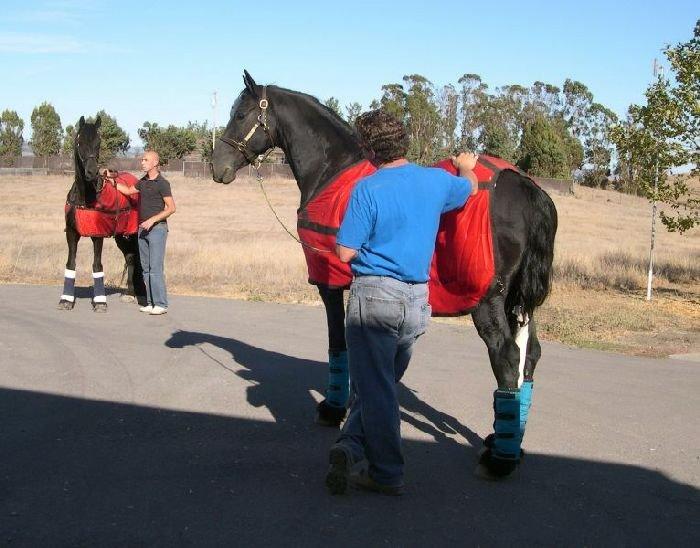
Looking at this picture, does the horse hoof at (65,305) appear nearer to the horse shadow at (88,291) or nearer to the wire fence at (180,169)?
the horse shadow at (88,291)

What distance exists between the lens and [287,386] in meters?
7.83

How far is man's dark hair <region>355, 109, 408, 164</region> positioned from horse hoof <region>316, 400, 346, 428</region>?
2.30m

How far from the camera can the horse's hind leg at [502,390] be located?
5391 mm

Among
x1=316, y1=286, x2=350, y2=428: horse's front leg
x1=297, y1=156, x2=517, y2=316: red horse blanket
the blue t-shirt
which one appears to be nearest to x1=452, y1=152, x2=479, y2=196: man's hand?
x1=297, y1=156, x2=517, y2=316: red horse blanket

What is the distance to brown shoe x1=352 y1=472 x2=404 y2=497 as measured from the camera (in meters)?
5.02

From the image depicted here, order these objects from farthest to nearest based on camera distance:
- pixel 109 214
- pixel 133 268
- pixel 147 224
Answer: pixel 133 268
pixel 109 214
pixel 147 224

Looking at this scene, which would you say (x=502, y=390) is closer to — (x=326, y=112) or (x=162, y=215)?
(x=326, y=112)

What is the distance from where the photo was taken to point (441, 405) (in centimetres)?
736

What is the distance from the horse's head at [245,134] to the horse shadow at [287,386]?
197 cm

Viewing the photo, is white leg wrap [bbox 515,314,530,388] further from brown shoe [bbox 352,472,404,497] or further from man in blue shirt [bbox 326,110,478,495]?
brown shoe [bbox 352,472,404,497]

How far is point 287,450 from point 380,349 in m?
1.40

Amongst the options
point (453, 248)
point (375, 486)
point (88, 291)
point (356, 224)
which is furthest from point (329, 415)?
point (88, 291)

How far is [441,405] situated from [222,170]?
2.76 m

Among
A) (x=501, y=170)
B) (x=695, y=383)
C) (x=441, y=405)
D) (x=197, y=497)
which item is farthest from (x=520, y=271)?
(x=695, y=383)
